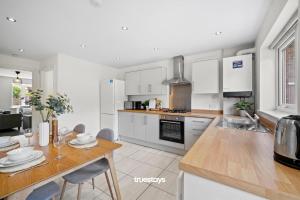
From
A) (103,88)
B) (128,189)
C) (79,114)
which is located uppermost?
(103,88)

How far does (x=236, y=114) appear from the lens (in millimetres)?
2615

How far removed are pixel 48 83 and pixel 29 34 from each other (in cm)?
196

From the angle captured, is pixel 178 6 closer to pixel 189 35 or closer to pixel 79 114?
pixel 189 35

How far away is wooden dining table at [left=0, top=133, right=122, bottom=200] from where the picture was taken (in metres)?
0.74

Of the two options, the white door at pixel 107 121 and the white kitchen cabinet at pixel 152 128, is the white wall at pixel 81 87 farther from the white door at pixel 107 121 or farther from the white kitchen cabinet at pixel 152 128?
the white kitchen cabinet at pixel 152 128

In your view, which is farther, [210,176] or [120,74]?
[120,74]

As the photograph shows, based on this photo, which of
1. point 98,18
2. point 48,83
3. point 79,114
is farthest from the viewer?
point 48,83

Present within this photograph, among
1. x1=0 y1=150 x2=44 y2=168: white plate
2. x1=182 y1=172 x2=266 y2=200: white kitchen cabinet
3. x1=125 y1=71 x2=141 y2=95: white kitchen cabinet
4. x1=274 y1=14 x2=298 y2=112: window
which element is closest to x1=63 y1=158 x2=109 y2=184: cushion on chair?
x1=0 y1=150 x2=44 y2=168: white plate

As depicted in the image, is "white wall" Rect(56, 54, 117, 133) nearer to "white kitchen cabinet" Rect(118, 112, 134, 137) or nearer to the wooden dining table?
"white kitchen cabinet" Rect(118, 112, 134, 137)

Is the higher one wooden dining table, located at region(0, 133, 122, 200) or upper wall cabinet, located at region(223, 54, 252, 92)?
upper wall cabinet, located at region(223, 54, 252, 92)

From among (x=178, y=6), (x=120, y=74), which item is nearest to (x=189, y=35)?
(x=178, y=6)

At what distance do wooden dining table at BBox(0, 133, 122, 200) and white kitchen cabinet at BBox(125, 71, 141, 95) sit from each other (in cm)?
257

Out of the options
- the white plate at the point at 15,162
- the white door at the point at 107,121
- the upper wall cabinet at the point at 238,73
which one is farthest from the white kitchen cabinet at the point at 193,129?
the white plate at the point at 15,162

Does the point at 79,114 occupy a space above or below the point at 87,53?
below
